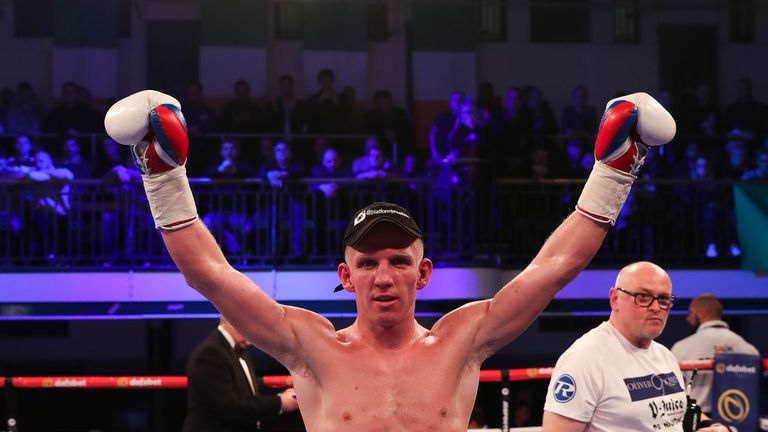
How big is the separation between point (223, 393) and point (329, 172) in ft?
15.3

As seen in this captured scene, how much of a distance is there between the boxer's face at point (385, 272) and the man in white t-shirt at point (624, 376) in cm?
123

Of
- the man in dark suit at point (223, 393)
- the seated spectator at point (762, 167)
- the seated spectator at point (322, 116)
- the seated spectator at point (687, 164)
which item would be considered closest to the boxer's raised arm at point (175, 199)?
the man in dark suit at point (223, 393)

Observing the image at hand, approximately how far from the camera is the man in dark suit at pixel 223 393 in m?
4.50

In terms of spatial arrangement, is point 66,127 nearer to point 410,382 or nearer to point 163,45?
point 163,45

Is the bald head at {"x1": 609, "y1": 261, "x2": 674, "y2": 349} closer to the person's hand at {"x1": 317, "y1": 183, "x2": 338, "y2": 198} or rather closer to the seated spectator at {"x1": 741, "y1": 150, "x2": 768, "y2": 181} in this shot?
the person's hand at {"x1": 317, "y1": 183, "x2": 338, "y2": 198}

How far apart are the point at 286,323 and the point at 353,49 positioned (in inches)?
413

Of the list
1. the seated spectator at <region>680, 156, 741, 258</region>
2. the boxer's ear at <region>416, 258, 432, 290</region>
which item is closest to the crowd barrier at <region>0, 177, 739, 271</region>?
the seated spectator at <region>680, 156, 741, 258</region>

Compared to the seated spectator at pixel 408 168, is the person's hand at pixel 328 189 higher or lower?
lower

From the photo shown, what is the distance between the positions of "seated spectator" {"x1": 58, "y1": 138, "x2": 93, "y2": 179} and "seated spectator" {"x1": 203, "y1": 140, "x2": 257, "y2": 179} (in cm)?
113

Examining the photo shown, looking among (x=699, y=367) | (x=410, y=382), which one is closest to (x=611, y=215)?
(x=410, y=382)

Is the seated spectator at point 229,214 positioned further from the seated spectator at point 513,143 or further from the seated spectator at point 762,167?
the seated spectator at point 762,167

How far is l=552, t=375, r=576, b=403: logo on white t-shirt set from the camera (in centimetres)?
325

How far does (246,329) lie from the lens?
7.11 ft

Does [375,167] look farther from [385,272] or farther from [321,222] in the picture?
[385,272]
